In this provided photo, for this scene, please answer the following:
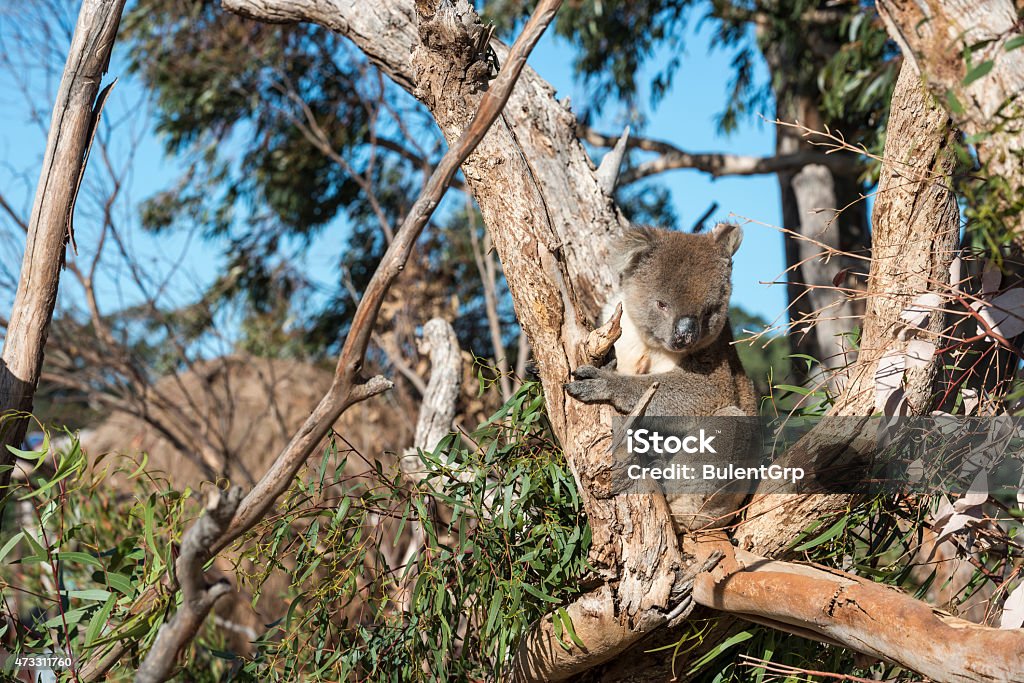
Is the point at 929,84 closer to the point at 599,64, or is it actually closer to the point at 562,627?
the point at 562,627

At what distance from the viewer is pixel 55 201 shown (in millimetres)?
2484

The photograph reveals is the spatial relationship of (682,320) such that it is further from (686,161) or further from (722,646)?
(686,161)

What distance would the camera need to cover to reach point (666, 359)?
3.04 metres

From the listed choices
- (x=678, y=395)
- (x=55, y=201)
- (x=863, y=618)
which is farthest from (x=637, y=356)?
(x=55, y=201)

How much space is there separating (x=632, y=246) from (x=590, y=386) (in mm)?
1005

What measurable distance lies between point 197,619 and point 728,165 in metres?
6.71

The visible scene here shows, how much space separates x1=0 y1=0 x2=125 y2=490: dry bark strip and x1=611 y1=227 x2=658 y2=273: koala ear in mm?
1788

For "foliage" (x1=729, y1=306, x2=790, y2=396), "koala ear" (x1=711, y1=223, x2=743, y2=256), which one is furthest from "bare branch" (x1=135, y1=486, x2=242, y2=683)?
"koala ear" (x1=711, y1=223, x2=743, y2=256)

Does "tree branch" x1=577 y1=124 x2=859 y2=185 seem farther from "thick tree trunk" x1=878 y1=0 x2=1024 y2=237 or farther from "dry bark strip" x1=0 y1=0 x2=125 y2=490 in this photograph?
"thick tree trunk" x1=878 y1=0 x2=1024 y2=237

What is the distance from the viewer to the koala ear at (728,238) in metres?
3.06

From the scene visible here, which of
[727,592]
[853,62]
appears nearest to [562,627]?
[727,592]

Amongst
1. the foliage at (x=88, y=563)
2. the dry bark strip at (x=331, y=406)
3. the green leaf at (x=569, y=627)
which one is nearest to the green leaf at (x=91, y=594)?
the foliage at (x=88, y=563)

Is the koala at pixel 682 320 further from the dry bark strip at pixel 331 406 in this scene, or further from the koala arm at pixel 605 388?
the dry bark strip at pixel 331 406

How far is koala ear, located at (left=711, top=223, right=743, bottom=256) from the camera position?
3.06m
